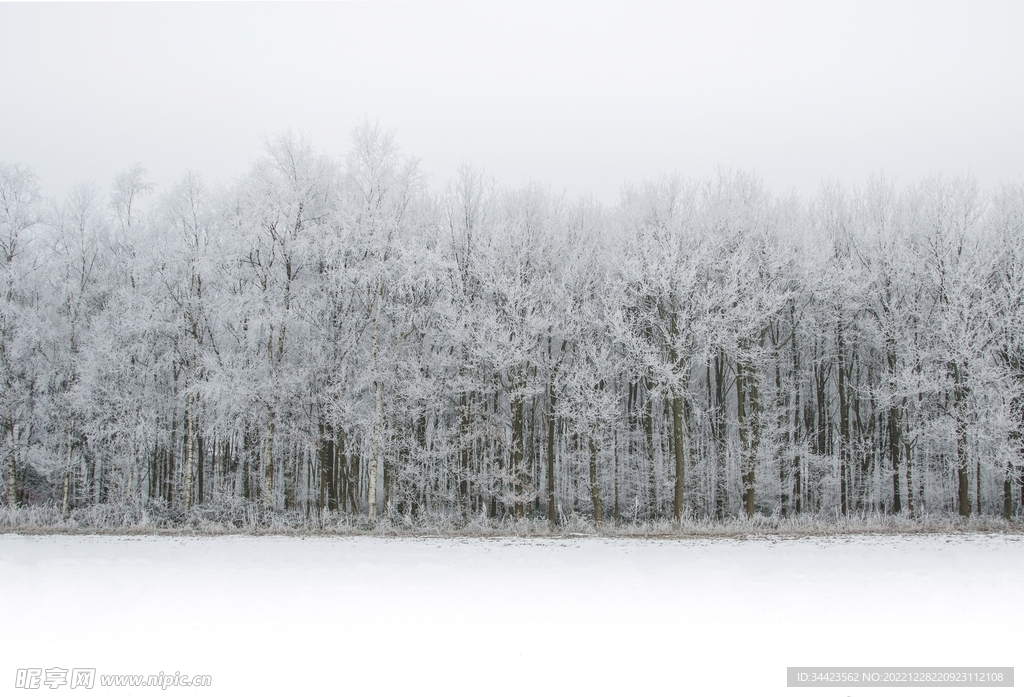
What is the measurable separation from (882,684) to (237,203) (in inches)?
961

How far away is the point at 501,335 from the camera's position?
71.6 ft

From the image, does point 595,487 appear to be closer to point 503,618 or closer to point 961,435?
point 961,435

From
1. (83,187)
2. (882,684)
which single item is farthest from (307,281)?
(882,684)

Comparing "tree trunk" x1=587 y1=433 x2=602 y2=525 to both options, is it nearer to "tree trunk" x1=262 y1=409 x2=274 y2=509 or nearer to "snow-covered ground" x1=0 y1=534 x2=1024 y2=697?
"snow-covered ground" x1=0 y1=534 x2=1024 y2=697

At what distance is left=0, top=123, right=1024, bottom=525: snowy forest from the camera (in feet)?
74.1

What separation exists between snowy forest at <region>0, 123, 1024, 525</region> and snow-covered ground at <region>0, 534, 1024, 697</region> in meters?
8.15

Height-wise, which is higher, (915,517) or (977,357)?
(977,357)

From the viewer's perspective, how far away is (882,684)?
727 centimetres

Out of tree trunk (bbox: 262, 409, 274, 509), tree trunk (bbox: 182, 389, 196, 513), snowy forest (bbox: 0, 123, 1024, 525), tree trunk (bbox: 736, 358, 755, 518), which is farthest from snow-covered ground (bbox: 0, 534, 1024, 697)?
tree trunk (bbox: 182, 389, 196, 513)

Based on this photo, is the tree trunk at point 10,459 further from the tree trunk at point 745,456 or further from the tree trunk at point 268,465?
the tree trunk at point 745,456

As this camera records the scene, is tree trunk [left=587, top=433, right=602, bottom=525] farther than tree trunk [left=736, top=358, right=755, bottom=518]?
No

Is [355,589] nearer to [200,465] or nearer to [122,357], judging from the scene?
[122,357]

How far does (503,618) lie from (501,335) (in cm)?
1307

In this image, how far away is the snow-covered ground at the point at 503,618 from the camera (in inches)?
294
